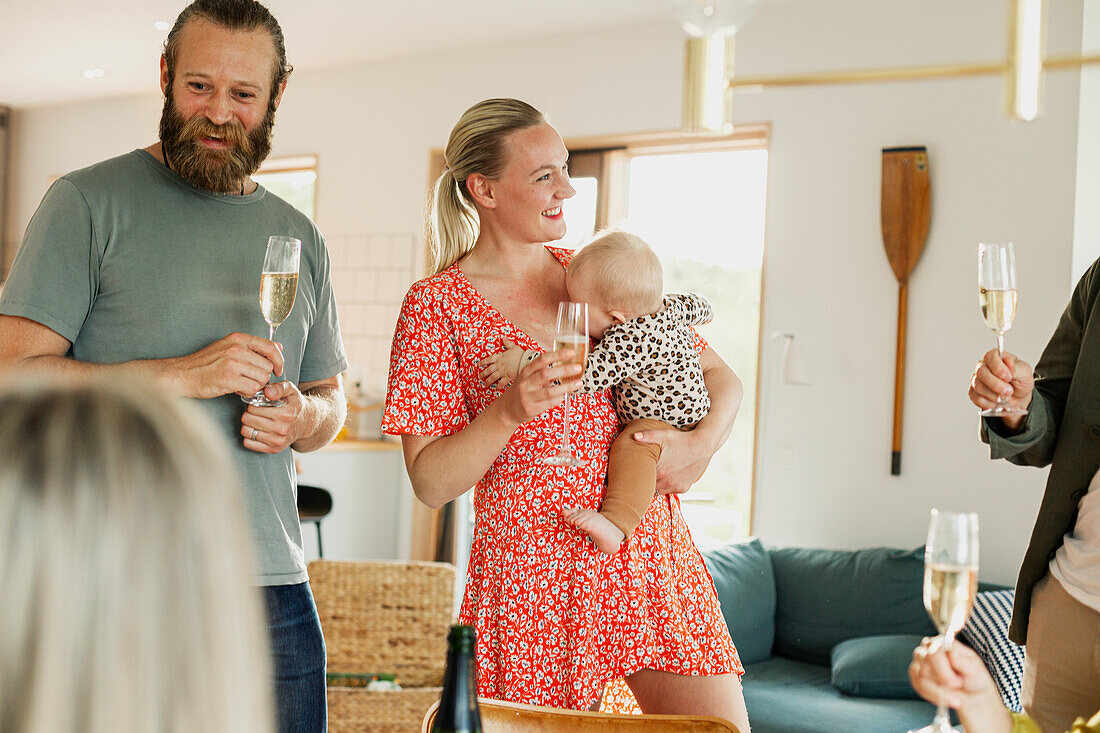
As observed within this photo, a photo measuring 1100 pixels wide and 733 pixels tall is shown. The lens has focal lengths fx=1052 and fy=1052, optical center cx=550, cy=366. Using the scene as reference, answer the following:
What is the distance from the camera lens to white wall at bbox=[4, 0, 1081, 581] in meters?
4.07

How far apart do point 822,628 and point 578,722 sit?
2.97 m

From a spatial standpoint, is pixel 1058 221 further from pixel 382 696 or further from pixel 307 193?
pixel 307 193

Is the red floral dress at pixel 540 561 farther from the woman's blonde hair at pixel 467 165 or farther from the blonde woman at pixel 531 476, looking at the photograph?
the woman's blonde hair at pixel 467 165

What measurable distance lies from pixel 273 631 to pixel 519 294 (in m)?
0.69

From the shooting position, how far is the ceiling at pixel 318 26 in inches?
196

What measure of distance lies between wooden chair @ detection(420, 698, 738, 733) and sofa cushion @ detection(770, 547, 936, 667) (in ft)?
9.20

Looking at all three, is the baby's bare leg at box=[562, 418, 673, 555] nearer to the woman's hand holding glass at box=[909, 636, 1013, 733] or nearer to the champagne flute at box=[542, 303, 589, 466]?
the champagne flute at box=[542, 303, 589, 466]

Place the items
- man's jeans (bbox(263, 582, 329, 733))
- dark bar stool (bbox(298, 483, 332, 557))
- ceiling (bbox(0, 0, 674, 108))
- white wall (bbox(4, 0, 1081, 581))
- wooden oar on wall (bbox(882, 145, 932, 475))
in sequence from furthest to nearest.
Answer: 1. ceiling (bbox(0, 0, 674, 108))
2. dark bar stool (bbox(298, 483, 332, 557))
3. wooden oar on wall (bbox(882, 145, 932, 475))
4. white wall (bbox(4, 0, 1081, 581))
5. man's jeans (bbox(263, 582, 329, 733))

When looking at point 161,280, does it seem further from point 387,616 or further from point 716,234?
point 716,234

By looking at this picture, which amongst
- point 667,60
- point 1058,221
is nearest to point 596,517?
point 1058,221

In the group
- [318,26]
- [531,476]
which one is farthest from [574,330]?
[318,26]

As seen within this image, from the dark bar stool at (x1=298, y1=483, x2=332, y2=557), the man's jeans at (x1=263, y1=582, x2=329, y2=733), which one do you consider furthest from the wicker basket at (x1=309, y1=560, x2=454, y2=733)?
the man's jeans at (x1=263, y1=582, x2=329, y2=733)

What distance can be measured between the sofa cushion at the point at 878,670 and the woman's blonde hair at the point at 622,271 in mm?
2224

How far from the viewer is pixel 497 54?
5480 mm
